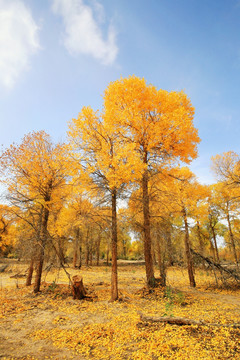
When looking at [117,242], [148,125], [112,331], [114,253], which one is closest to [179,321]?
[112,331]

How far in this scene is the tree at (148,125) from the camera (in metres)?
8.22

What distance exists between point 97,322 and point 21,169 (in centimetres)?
737

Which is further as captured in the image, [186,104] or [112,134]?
[186,104]

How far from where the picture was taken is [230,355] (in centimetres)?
326

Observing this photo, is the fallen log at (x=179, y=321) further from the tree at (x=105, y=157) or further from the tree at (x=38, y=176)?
the tree at (x=38, y=176)

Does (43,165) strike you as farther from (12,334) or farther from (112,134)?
(12,334)

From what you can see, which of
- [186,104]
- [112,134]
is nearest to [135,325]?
[112,134]

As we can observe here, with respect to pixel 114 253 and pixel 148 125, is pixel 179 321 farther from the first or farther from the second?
pixel 148 125

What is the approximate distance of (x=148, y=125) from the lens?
8453 millimetres

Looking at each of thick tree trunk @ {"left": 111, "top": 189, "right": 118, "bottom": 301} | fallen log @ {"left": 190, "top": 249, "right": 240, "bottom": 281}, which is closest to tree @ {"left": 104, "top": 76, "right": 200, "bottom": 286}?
thick tree trunk @ {"left": 111, "top": 189, "right": 118, "bottom": 301}

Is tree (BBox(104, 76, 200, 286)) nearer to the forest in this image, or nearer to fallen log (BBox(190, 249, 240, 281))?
the forest

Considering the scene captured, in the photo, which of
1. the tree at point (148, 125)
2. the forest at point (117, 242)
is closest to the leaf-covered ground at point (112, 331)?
the forest at point (117, 242)

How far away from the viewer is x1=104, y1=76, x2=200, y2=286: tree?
822 centimetres

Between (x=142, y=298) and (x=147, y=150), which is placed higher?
(x=147, y=150)
